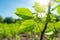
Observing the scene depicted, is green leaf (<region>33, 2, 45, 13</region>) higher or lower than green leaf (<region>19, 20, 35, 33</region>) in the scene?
higher

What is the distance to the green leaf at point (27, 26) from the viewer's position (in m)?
0.66

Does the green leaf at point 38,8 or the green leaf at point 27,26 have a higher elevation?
the green leaf at point 38,8

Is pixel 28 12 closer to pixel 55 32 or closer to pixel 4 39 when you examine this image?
pixel 55 32

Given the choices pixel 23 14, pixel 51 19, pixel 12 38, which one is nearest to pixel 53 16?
pixel 51 19

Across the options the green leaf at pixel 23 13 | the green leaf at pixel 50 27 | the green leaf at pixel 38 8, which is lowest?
the green leaf at pixel 50 27

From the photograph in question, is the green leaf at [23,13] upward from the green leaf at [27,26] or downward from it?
upward

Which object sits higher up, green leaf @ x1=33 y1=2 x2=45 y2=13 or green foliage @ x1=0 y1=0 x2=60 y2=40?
green leaf @ x1=33 y1=2 x2=45 y2=13

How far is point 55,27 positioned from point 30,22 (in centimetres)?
11

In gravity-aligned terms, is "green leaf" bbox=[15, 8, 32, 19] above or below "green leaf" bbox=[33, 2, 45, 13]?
below

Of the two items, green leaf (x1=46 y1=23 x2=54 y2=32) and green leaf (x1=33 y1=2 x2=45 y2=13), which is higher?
green leaf (x1=33 y1=2 x2=45 y2=13)

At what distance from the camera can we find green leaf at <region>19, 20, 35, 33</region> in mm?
663

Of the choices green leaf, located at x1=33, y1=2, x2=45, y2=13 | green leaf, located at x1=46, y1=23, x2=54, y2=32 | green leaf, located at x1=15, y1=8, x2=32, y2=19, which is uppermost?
green leaf, located at x1=33, y1=2, x2=45, y2=13

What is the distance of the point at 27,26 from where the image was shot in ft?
2.21

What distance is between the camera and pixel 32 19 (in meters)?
0.69
